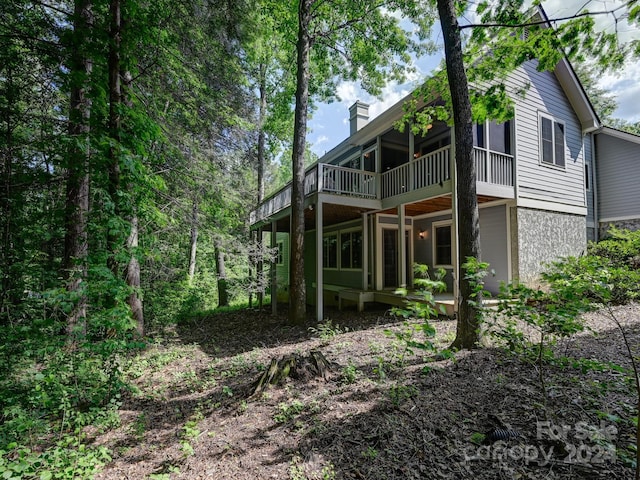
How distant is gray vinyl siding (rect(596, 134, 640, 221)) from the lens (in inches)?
411

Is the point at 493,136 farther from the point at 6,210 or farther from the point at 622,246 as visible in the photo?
the point at 6,210

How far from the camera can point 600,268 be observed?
2.57 m

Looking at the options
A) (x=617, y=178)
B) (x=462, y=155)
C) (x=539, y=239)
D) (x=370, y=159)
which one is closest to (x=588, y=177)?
(x=617, y=178)

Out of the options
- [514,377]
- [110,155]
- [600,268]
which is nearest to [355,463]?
[514,377]

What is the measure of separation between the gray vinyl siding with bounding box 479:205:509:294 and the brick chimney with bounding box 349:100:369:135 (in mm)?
7489

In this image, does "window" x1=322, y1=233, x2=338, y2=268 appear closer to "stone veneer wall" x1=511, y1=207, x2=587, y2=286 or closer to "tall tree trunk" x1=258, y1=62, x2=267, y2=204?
"tall tree trunk" x1=258, y1=62, x2=267, y2=204

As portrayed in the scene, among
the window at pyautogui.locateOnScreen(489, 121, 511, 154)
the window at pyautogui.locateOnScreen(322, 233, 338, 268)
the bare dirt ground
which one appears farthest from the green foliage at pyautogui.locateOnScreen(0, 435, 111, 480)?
the window at pyautogui.locateOnScreen(322, 233, 338, 268)

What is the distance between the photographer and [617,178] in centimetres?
1091

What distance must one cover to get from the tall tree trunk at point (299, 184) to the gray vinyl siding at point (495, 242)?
203 inches

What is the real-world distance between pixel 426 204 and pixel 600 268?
6.85m

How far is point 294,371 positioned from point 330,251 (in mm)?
9591

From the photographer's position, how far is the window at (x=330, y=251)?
13.2 m

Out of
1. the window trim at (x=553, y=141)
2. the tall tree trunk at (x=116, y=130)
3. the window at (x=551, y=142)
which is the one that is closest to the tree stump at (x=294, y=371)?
the tall tree trunk at (x=116, y=130)

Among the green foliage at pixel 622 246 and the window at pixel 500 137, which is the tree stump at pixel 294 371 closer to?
the green foliage at pixel 622 246
